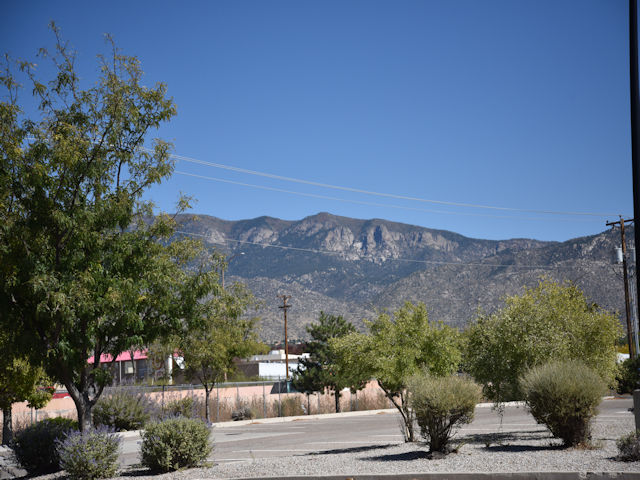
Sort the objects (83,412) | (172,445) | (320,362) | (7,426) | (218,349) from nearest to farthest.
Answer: (172,445) < (83,412) < (7,426) < (218,349) < (320,362)

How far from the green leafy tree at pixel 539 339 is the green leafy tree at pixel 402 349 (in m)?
2.10

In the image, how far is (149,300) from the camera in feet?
46.6

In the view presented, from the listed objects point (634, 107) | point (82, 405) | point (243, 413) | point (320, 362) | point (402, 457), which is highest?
point (634, 107)

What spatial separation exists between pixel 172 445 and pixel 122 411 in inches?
732

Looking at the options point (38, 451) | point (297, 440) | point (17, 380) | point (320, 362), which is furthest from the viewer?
point (320, 362)

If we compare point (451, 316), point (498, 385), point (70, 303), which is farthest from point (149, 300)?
point (451, 316)

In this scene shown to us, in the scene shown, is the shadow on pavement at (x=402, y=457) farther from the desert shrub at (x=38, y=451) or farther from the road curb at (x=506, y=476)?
the desert shrub at (x=38, y=451)

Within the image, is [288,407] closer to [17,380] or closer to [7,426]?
[7,426]

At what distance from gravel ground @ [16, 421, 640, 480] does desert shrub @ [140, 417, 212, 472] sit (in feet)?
0.99

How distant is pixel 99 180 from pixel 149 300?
2581 mm

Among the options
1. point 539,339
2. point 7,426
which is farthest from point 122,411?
point 539,339

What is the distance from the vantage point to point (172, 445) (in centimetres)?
1408

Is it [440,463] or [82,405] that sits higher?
[82,405]

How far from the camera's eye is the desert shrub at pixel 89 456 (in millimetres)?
13477
